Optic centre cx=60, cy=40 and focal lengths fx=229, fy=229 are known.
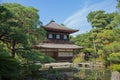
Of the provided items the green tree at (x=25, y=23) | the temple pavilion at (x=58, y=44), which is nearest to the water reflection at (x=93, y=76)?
the green tree at (x=25, y=23)

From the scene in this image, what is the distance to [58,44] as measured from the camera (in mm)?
35594

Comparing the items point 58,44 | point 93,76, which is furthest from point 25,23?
point 58,44

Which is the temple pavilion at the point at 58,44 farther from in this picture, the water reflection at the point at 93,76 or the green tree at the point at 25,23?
the green tree at the point at 25,23

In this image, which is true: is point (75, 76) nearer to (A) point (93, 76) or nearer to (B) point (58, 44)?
(A) point (93, 76)

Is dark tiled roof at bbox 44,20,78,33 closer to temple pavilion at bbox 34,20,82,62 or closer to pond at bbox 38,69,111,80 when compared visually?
temple pavilion at bbox 34,20,82,62

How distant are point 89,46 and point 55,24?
25.4 ft

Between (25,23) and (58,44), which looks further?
(58,44)

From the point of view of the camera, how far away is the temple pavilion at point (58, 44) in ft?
111

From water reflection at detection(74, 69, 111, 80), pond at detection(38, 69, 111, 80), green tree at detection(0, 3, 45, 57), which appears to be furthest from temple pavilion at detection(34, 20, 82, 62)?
green tree at detection(0, 3, 45, 57)

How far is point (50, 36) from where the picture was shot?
35656 millimetres

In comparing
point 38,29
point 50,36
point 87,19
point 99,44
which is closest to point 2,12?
point 38,29

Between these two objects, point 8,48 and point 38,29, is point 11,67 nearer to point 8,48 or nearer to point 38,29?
point 8,48

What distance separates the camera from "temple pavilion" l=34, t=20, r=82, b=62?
3396cm

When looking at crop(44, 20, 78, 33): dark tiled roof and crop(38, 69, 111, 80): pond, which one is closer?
crop(38, 69, 111, 80): pond
